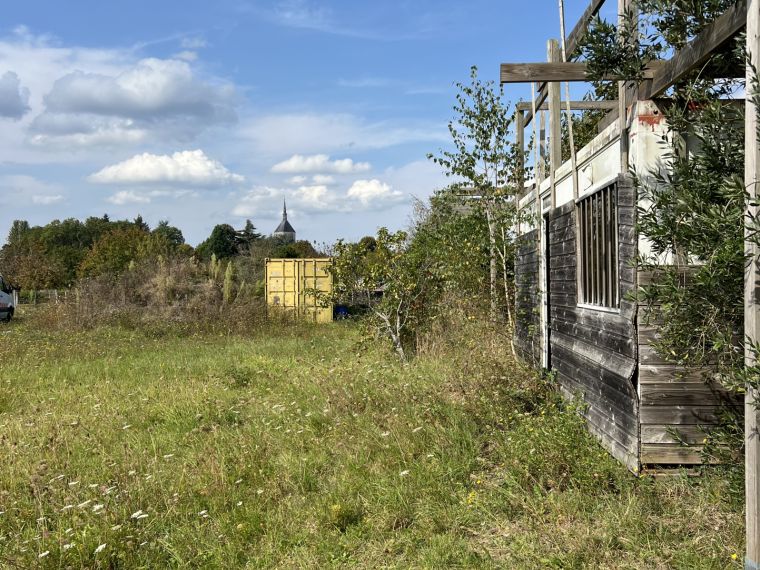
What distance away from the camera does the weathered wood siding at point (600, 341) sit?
16.0 ft

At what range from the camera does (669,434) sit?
466 centimetres

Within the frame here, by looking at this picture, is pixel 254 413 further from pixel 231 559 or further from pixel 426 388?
pixel 231 559

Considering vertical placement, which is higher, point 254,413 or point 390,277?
point 390,277

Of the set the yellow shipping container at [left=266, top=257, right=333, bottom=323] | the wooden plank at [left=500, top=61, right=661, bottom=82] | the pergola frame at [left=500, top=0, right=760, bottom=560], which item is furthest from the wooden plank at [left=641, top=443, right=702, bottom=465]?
the yellow shipping container at [left=266, top=257, right=333, bottom=323]

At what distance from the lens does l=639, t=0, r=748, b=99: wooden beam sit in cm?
336

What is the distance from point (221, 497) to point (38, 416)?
12.6 ft

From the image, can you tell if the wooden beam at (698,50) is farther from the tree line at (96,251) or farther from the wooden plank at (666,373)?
the tree line at (96,251)

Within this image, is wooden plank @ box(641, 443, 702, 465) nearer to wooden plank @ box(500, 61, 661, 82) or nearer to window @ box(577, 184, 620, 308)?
window @ box(577, 184, 620, 308)

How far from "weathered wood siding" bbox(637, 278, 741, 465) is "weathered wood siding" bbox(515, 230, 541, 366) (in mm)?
3615

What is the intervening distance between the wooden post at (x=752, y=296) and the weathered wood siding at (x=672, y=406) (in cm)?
149

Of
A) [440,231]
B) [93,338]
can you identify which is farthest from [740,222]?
[93,338]

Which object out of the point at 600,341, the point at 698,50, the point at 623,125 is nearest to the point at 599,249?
the point at 600,341

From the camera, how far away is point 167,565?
14.2ft

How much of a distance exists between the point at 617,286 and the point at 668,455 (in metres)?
1.38
